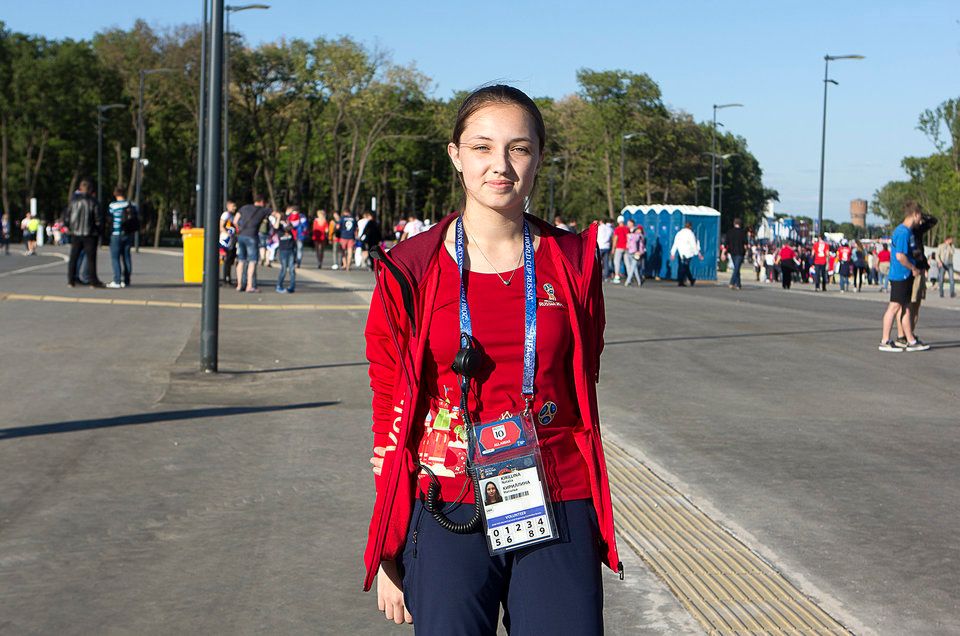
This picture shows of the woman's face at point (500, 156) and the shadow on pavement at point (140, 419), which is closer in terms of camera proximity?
the woman's face at point (500, 156)

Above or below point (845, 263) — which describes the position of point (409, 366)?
above

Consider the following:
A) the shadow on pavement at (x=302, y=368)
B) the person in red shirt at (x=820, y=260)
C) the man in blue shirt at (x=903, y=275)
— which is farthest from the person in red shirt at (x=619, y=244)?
the shadow on pavement at (x=302, y=368)

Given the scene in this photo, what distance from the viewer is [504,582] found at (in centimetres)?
277

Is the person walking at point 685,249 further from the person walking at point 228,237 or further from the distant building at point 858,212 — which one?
the distant building at point 858,212

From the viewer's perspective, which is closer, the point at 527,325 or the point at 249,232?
the point at 527,325

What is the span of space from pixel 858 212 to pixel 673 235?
149 metres

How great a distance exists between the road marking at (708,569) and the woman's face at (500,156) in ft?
7.48

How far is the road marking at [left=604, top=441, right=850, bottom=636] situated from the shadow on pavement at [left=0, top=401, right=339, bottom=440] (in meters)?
3.64

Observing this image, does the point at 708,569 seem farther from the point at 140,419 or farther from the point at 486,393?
the point at 140,419

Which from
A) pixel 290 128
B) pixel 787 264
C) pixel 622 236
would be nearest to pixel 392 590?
pixel 622 236

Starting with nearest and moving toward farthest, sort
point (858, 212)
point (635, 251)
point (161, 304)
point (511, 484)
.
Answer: point (511, 484)
point (161, 304)
point (635, 251)
point (858, 212)

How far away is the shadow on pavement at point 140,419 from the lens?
344 inches

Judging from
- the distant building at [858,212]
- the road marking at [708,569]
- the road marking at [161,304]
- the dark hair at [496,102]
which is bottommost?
the road marking at [708,569]

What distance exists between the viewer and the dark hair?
293 cm
